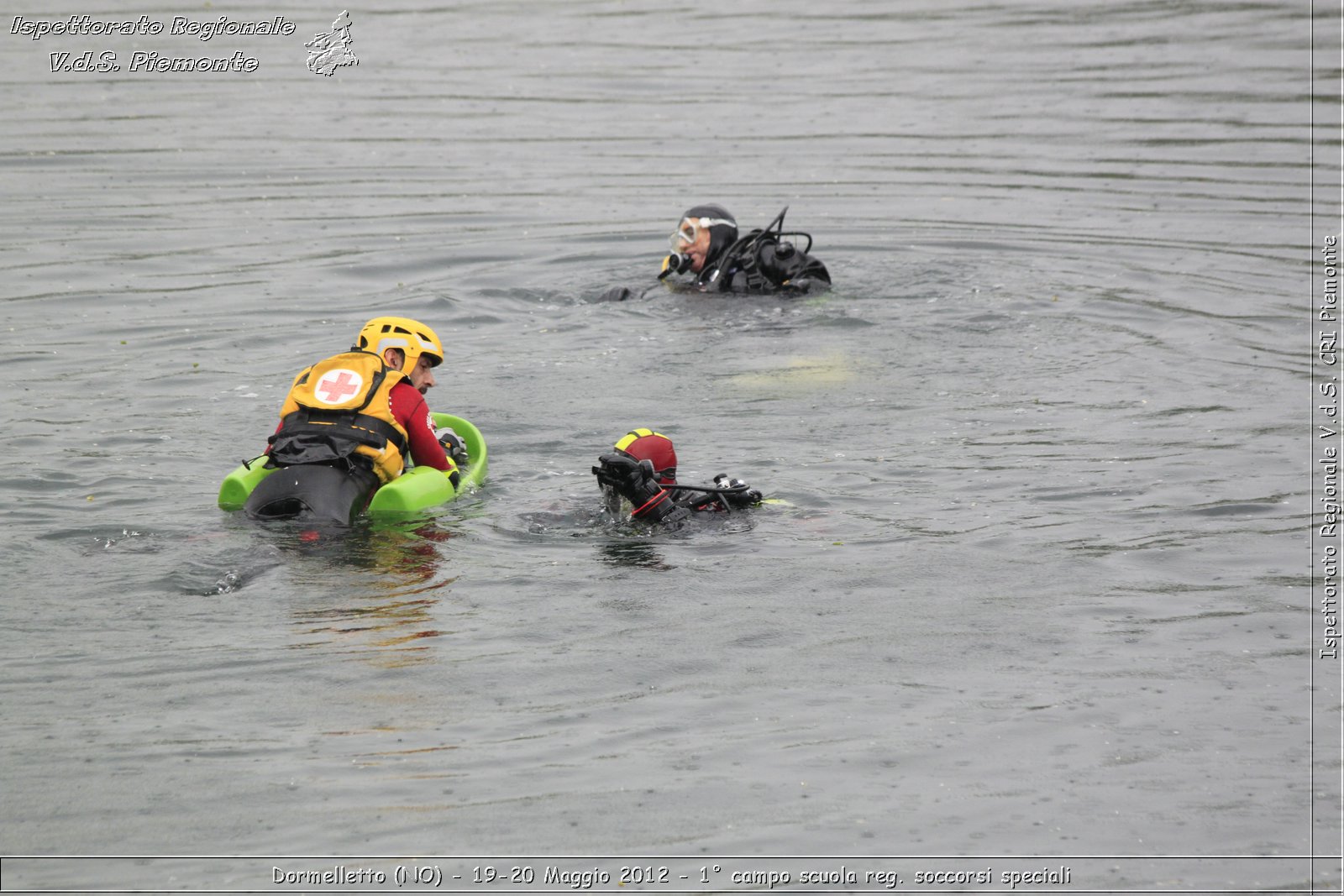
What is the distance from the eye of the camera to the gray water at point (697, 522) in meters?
6.34

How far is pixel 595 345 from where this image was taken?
14.0 m

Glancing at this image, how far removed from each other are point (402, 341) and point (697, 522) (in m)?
2.12

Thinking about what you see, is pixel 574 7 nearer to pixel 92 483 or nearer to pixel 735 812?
pixel 92 483

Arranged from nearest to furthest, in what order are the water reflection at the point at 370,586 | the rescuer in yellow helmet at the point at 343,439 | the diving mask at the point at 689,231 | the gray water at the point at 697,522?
the gray water at the point at 697,522, the water reflection at the point at 370,586, the rescuer in yellow helmet at the point at 343,439, the diving mask at the point at 689,231

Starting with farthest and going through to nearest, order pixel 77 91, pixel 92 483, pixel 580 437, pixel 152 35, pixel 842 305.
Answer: pixel 152 35
pixel 77 91
pixel 842 305
pixel 580 437
pixel 92 483

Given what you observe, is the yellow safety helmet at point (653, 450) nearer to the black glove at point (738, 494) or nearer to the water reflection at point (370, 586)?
the black glove at point (738, 494)

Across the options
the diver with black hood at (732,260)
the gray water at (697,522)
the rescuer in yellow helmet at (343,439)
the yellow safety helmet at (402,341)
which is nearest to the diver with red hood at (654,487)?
the gray water at (697,522)

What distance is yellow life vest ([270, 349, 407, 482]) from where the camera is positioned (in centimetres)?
920

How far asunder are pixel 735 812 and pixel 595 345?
8064 millimetres

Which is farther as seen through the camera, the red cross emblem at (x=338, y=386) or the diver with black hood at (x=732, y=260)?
the diver with black hood at (x=732, y=260)

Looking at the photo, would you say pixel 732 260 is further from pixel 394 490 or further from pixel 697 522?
pixel 394 490

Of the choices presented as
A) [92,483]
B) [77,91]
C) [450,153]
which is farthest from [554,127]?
A: [92,483]

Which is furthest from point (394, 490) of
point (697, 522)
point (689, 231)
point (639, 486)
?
point (689, 231)

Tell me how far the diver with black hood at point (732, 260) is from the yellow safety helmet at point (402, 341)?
567 cm
